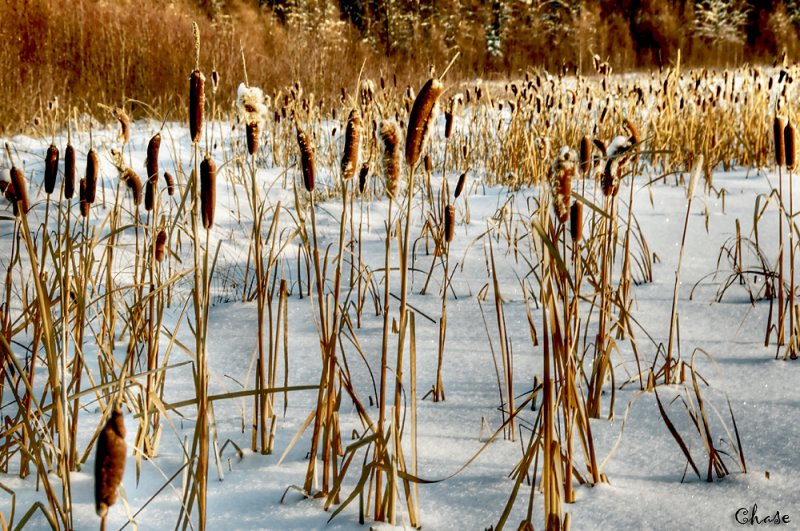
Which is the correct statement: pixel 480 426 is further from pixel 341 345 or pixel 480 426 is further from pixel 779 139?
pixel 779 139

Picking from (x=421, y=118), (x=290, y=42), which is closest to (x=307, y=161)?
(x=421, y=118)

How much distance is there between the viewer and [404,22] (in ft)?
55.0

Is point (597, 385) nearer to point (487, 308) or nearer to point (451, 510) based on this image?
point (451, 510)

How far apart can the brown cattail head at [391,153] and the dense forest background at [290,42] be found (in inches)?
80.0

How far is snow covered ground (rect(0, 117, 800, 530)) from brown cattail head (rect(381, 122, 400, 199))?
0.72 feet

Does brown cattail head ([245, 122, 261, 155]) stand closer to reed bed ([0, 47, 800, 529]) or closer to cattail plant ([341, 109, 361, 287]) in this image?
Result: reed bed ([0, 47, 800, 529])

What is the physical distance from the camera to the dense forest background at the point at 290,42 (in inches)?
270

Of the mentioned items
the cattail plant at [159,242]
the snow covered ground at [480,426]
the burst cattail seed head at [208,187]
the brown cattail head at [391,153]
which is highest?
the brown cattail head at [391,153]

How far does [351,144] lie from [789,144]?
93 centimetres

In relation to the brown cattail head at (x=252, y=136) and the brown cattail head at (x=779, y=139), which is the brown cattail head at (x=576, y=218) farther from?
the brown cattail head at (x=779, y=139)

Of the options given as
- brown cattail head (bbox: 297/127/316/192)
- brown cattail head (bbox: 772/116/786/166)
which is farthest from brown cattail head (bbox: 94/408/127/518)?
brown cattail head (bbox: 772/116/786/166)

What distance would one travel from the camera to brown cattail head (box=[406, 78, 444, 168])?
70 cm

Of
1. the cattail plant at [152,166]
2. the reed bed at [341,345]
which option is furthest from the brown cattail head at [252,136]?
the cattail plant at [152,166]

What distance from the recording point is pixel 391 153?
0.84m
